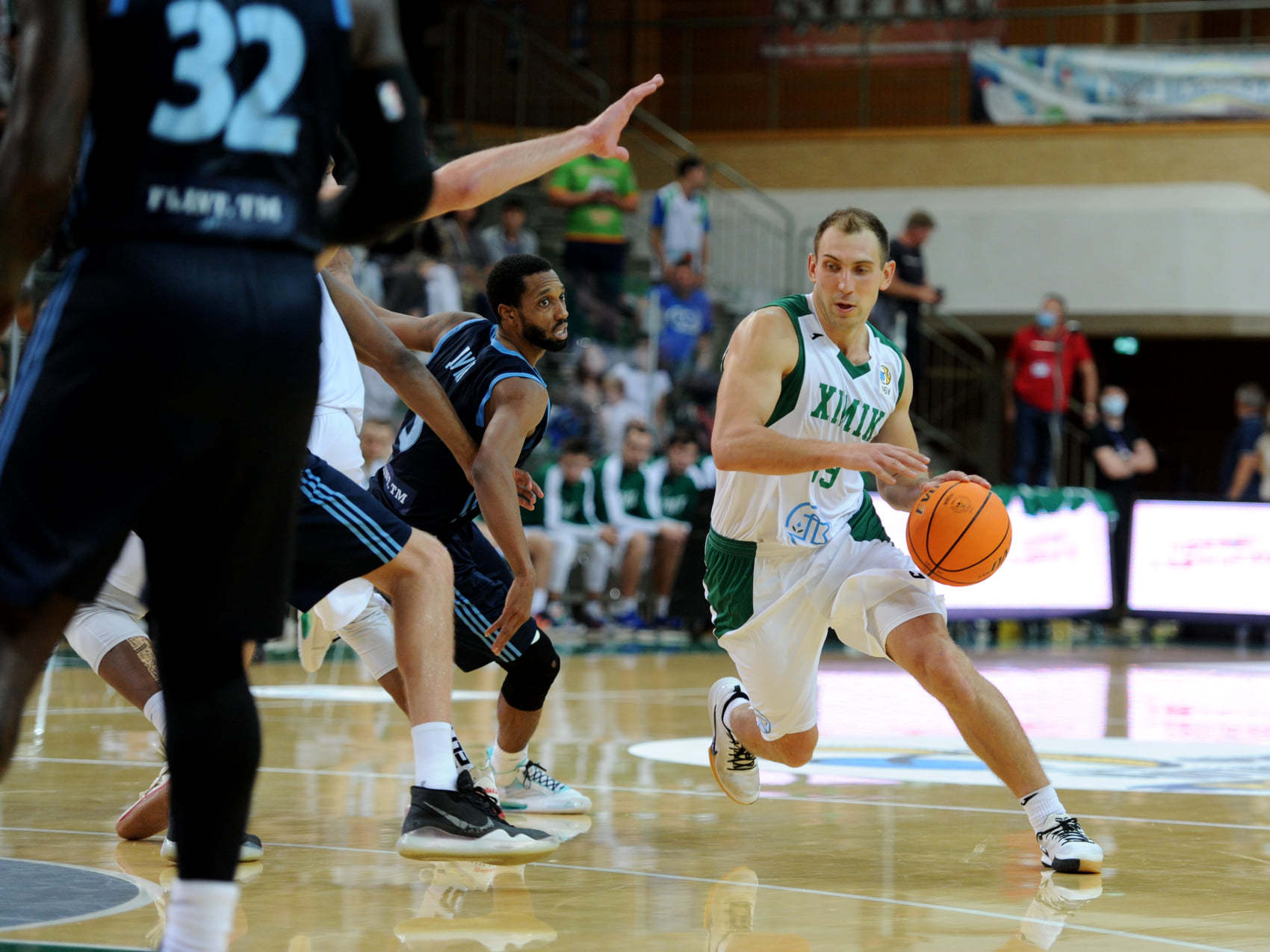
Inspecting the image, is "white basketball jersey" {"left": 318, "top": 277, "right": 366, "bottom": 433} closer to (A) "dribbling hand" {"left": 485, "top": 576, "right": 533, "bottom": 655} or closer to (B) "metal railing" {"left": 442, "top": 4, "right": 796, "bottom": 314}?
(A) "dribbling hand" {"left": 485, "top": 576, "right": 533, "bottom": 655}

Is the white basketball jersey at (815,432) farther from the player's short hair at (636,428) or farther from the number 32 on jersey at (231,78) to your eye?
the player's short hair at (636,428)

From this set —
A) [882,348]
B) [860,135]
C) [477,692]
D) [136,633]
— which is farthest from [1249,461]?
[136,633]

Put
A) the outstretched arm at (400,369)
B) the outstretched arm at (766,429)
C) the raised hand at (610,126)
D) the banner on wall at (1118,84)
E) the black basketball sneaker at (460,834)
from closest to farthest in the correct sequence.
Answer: the raised hand at (610,126) → the black basketball sneaker at (460,834) → the outstretched arm at (766,429) → the outstretched arm at (400,369) → the banner on wall at (1118,84)

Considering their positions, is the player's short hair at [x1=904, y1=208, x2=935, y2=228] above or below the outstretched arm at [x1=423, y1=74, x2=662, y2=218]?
above

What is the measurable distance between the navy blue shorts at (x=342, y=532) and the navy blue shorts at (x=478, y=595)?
3.79ft

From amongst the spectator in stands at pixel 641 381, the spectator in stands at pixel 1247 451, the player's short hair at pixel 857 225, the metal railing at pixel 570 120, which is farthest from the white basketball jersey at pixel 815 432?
the metal railing at pixel 570 120

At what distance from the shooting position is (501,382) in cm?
555

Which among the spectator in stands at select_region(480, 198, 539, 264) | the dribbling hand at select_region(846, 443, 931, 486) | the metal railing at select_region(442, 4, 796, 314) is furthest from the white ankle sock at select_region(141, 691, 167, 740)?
the metal railing at select_region(442, 4, 796, 314)

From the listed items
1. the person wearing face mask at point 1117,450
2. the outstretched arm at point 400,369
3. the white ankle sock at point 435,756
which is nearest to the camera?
the white ankle sock at point 435,756

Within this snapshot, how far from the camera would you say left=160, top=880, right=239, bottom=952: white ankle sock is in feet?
9.17

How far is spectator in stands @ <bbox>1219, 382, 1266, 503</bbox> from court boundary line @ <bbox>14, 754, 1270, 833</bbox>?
10.8 meters

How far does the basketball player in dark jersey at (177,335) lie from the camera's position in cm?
262

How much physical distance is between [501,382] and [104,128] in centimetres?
294

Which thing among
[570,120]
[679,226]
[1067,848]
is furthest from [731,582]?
[570,120]
